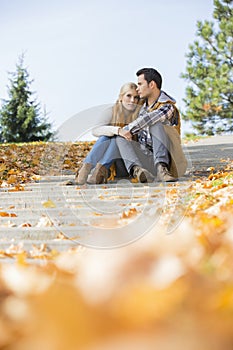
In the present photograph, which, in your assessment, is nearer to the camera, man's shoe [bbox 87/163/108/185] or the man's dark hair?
man's shoe [bbox 87/163/108/185]

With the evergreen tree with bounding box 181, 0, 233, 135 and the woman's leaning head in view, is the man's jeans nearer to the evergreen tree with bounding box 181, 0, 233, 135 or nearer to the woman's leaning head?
the woman's leaning head

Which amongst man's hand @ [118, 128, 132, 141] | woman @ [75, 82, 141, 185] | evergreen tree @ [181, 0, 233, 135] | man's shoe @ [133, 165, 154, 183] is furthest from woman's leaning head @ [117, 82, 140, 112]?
evergreen tree @ [181, 0, 233, 135]

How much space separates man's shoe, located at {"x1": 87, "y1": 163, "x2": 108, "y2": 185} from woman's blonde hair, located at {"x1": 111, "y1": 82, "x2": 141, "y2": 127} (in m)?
0.46

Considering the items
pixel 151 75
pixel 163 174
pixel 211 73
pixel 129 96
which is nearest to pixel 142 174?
pixel 163 174

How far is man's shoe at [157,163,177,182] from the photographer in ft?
13.7

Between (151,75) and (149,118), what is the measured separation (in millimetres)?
502

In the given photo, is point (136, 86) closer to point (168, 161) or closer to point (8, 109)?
point (168, 161)

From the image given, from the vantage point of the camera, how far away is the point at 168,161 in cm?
429

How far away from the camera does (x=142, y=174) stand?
423cm

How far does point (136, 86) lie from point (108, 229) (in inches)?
79.0

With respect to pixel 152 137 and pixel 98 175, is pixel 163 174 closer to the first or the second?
pixel 152 137

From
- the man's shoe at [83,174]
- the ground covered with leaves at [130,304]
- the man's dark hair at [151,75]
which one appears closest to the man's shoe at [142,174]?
the man's shoe at [83,174]

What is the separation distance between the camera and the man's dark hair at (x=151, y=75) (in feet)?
14.7

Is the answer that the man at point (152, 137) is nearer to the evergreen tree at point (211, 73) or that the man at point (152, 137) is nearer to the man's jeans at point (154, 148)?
the man's jeans at point (154, 148)
